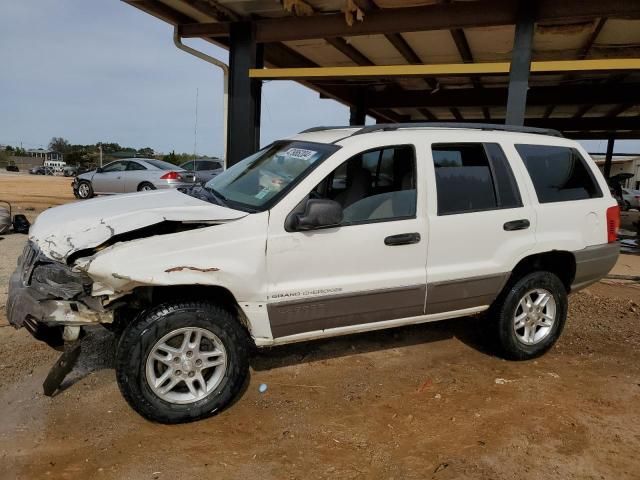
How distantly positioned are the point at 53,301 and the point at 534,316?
3605 mm

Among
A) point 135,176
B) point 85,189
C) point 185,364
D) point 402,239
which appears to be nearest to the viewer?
point 185,364

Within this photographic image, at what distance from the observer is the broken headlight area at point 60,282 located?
9.39 ft

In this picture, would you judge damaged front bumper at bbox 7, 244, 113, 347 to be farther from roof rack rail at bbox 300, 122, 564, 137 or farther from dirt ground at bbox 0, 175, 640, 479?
roof rack rail at bbox 300, 122, 564, 137

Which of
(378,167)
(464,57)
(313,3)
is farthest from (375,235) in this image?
(464,57)

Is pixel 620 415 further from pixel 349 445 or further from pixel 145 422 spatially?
pixel 145 422

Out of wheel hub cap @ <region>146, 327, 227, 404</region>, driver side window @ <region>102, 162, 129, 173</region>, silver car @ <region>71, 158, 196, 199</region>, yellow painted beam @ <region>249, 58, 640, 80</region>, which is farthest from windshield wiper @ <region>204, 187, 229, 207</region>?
driver side window @ <region>102, 162, 129, 173</region>

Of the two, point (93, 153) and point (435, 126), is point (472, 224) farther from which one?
point (93, 153)

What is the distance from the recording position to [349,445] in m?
2.88

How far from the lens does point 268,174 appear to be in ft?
11.8

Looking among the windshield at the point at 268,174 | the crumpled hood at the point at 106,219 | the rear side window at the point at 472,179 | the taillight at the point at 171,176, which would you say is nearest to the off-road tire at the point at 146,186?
the taillight at the point at 171,176

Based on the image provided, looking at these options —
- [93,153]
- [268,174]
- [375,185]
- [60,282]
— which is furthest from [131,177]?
[93,153]

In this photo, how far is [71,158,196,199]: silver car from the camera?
13672 millimetres

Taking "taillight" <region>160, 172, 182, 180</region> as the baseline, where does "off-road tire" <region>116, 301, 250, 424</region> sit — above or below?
below

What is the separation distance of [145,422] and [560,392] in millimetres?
2897
